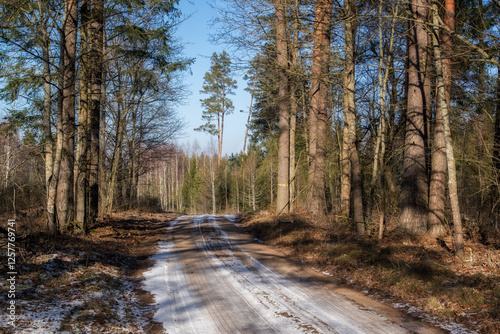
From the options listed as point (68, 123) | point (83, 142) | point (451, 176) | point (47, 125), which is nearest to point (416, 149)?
point (451, 176)

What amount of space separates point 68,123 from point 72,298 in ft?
18.3

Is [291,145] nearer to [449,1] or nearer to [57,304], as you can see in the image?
[449,1]

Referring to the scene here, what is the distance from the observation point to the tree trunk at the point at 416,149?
31.4 ft

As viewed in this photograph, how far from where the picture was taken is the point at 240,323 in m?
4.92

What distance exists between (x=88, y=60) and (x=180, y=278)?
8402 millimetres

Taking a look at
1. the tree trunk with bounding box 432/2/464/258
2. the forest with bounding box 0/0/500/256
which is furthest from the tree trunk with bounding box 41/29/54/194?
the tree trunk with bounding box 432/2/464/258

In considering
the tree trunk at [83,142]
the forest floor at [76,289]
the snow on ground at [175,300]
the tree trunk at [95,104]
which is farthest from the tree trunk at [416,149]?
the tree trunk at [83,142]

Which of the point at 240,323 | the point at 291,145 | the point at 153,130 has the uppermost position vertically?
the point at 153,130

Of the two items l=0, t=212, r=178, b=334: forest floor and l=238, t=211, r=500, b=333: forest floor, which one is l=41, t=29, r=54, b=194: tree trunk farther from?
l=238, t=211, r=500, b=333: forest floor

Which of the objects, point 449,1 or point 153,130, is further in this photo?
point 153,130

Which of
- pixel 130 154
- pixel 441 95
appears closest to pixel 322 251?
pixel 441 95

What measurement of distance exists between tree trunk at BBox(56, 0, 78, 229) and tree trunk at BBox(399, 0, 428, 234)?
380 inches

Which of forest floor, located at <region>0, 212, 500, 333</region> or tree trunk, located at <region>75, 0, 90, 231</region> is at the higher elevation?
tree trunk, located at <region>75, 0, 90, 231</region>

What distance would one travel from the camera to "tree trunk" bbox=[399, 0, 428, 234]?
9570 millimetres
